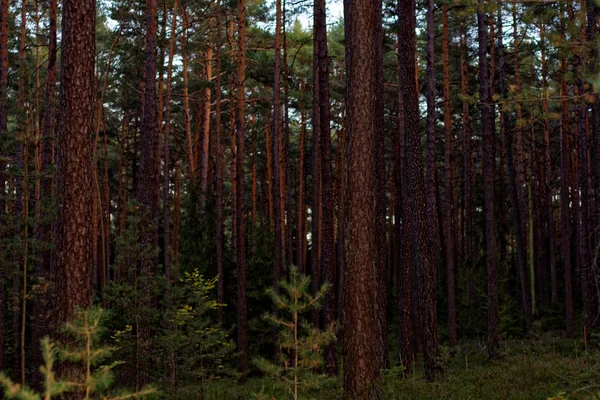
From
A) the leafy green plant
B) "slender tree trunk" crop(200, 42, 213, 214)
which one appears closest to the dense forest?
the leafy green plant

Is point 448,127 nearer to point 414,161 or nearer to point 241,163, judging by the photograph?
point 241,163

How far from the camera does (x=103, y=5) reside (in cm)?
2606

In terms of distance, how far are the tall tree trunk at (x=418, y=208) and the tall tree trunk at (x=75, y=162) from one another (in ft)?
24.0

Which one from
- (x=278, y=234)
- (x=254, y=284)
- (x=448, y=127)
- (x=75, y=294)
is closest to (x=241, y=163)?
(x=278, y=234)

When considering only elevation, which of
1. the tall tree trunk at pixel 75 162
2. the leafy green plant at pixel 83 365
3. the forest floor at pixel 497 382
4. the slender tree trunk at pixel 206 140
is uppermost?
the slender tree trunk at pixel 206 140

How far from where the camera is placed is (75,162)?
7422mm

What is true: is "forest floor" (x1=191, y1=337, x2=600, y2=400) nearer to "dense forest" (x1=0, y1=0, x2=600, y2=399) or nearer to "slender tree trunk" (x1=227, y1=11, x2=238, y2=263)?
"dense forest" (x1=0, y1=0, x2=600, y2=399)

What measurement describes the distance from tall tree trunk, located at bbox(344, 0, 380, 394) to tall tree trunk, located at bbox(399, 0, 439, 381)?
4.68 metres

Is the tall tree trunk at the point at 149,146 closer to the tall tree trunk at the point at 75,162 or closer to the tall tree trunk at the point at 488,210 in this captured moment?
the tall tree trunk at the point at 75,162

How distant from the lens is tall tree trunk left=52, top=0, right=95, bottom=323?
7.24 m

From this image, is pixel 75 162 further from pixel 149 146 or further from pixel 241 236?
pixel 241 236

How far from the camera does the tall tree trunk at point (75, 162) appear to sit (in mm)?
7242

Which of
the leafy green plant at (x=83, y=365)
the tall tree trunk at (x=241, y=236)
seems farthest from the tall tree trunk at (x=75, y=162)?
the tall tree trunk at (x=241, y=236)

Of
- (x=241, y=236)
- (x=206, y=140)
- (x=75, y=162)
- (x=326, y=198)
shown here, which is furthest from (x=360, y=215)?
(x=206, y=140)
